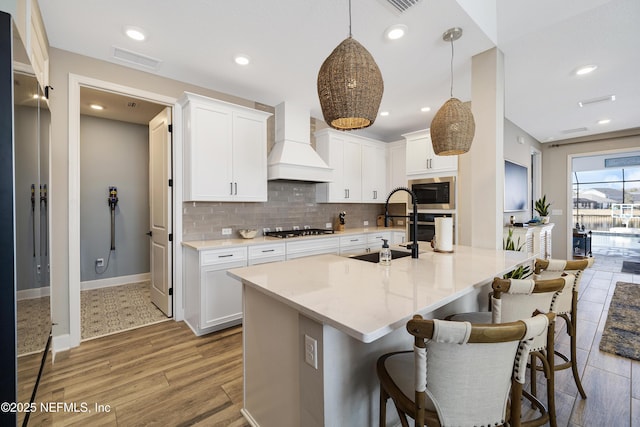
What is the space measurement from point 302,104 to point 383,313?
11.7ft

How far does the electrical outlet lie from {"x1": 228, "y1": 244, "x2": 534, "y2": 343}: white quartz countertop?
145 mm

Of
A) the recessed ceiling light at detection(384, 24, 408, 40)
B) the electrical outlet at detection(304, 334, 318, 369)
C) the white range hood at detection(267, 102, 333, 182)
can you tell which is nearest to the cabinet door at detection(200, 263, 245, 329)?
the white range hood at detection(267, 102, 333, 182)

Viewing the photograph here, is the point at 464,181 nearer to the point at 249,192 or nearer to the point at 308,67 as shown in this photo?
the point at 308,67

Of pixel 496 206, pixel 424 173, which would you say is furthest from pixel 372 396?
pixel 424 173

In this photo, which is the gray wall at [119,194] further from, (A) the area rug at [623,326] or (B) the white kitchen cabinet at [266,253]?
(A) the area rug at [623,326]

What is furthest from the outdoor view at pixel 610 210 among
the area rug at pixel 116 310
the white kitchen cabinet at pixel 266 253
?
the area rug at pixel 116 310

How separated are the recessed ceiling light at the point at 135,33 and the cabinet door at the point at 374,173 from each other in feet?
11.2

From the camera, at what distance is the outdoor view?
6844 mm

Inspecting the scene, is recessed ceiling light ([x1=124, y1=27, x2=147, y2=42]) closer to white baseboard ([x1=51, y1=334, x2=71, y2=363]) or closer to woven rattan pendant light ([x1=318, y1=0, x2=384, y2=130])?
woven rattan pendant light ([x1=318, y1=0, x2=384, y2=130])

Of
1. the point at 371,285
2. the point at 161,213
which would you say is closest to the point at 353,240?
the point at 161,213

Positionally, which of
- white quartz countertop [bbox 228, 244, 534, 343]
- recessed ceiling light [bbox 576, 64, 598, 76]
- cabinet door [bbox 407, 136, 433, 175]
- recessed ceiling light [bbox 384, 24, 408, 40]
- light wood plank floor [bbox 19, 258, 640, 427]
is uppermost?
recessed ceiling light [bbox 576, 64, 598, 76]

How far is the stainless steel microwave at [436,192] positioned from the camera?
161 inches

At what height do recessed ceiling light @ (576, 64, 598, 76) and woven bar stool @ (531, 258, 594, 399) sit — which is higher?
recessed ceiling light @ (576, 64, 598, 76)

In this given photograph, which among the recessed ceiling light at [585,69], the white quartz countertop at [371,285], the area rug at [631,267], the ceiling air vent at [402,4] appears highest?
the recessed ceiling light at [585,69]
